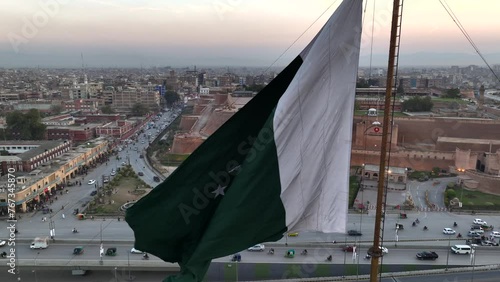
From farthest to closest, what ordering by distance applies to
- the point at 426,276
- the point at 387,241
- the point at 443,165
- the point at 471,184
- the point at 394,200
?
1. the point at 443,165
2. the point at 471,184
3. the point at 394,200
4. the point at 387,241
5. the point at 426,276

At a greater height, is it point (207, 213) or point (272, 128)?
point (272, 128)

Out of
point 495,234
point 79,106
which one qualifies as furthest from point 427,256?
point 79,106

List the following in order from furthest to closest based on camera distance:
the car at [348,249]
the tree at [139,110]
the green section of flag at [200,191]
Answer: the tree at [139,110]
the car at [348,249]
the green section of flag at [200,191]

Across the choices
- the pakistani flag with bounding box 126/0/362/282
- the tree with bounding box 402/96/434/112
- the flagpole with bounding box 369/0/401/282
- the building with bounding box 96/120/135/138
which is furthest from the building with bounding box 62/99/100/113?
the flagpole with bounding box 369/0/401/282

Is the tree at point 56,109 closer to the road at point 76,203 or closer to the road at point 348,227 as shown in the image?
the road at point 76,203

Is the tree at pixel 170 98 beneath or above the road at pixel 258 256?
above

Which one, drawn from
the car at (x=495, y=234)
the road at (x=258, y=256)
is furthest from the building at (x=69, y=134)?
the car at (x=495, y=234)

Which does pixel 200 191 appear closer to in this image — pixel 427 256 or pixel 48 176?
pixel 427 256

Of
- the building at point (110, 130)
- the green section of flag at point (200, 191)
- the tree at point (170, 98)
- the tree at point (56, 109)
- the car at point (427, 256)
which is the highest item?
the green section of flag at point (200, 191)

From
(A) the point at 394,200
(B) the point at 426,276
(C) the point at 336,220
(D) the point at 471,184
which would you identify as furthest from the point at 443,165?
(C) the point at 336,220

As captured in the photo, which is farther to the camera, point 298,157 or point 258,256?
point 258,256

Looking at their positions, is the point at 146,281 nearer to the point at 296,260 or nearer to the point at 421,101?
the point at 296,260
